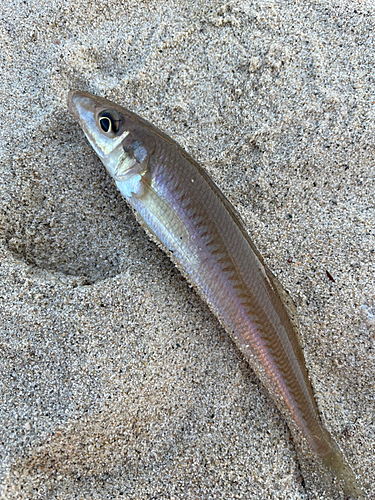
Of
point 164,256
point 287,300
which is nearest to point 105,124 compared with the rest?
point 164,256

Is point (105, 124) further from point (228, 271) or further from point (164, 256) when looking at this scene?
point (228, 271)

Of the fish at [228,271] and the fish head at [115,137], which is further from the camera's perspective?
the fish head at [115,137]

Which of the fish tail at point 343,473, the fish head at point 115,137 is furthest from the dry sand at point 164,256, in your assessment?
the fish head at point 115,137

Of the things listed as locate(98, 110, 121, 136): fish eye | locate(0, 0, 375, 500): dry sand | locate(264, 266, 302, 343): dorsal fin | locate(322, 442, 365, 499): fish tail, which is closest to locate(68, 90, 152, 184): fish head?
locate(98, 110, 121, 136): fish eye

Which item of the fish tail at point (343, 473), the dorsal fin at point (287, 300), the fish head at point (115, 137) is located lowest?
the fish tail at point (343, 473)

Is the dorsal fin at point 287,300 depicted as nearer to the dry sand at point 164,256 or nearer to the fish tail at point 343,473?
the dry sand at point 164,256

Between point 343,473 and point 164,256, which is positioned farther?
point 164,256

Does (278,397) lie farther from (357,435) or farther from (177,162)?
(177,162)

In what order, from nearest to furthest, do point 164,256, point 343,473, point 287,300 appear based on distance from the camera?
point 343,473 < point 287,300 < point 164,256

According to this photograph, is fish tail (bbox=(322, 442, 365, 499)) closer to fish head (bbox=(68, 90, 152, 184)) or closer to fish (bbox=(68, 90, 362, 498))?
fish (bbox=(68, 90, 362, 498))
